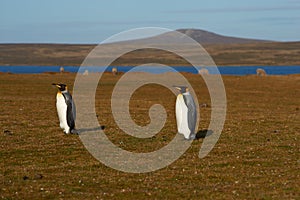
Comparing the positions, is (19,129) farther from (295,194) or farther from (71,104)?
(295,194)

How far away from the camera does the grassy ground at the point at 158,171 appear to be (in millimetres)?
10727

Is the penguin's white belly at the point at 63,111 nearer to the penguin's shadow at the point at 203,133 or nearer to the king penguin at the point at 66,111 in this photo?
the king penguin at the point at 66,111

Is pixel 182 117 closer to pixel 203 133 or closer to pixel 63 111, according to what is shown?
pixel 203 133

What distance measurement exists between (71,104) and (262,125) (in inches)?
296

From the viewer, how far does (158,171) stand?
1262cm

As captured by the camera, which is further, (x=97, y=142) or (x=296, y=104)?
(x=296, y=104)

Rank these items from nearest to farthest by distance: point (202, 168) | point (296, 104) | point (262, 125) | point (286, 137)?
point (202, 168), point (286, 137), point (262, 125), point (296, 104)

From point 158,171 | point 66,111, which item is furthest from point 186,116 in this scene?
point 158,171

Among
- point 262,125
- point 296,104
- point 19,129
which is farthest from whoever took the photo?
point 296,104

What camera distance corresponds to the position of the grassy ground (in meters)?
10.7

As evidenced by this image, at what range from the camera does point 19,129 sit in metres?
19.0

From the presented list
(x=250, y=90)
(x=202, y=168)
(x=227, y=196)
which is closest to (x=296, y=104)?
(x=250, y=90)

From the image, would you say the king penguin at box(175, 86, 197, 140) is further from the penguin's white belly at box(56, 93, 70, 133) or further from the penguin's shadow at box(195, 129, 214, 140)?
the penguin's white belly at box(56, 93, 70, 133)

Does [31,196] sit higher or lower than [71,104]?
lower
